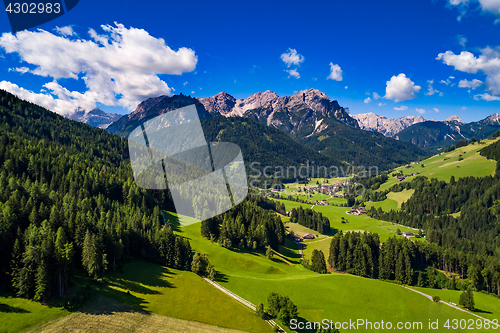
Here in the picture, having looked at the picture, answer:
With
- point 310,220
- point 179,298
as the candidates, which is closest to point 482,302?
point 179,298

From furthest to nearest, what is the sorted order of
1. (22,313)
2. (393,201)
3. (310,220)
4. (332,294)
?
(393,201) → (310,220) → (332,294) → (22,313)

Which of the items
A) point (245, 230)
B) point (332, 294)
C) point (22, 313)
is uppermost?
point (245, 230)

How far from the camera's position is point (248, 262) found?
59.5m

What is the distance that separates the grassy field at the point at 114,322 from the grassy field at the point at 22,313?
102 cm

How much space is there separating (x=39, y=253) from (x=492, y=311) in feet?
252

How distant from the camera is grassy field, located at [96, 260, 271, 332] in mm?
33406

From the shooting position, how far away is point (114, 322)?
28.5 m

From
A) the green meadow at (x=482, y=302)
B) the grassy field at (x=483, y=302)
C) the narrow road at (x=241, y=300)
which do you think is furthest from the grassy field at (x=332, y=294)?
the grassy field at (x=483, y=302)

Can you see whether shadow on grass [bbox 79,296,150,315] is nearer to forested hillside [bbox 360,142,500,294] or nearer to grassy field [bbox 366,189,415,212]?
forested hillside [bbox 360,142,500,294]

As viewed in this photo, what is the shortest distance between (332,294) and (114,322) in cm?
3618

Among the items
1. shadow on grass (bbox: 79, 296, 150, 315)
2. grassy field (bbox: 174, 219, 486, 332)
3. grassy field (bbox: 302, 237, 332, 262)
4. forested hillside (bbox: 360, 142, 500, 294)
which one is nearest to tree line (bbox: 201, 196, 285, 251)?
grassy field (bbox: 302, 237, 332, 262)

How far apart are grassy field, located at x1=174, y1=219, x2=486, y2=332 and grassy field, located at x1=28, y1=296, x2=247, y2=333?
13.1 meters

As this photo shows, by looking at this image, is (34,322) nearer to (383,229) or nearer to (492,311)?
(492,311)
